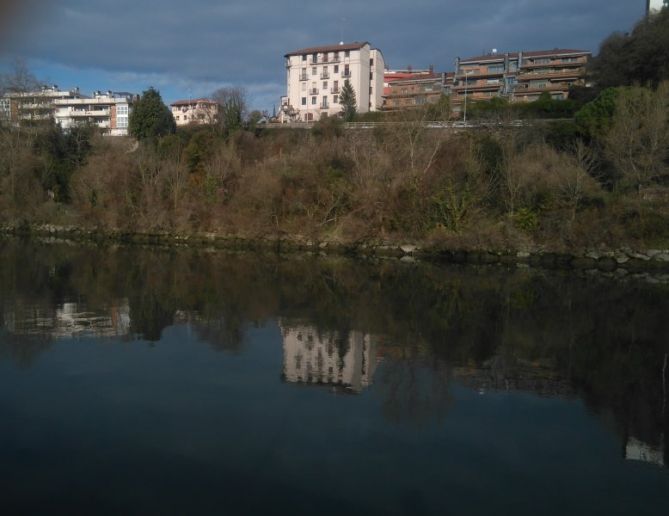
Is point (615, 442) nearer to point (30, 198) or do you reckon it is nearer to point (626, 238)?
point (626, 238)

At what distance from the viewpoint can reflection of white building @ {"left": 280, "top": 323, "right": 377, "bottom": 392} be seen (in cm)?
1063

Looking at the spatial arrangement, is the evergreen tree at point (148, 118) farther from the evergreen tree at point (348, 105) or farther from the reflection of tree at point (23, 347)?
the reflection of tree at point (23, 347)

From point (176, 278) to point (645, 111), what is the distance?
2466 centimetres

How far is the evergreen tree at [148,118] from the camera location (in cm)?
5388

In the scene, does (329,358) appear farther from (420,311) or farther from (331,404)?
(420,311)

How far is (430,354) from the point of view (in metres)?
12.2

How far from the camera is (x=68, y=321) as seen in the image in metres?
14.9

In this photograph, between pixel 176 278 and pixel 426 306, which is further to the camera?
pixel 176 278

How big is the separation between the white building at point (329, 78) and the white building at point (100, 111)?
2662 centimetres

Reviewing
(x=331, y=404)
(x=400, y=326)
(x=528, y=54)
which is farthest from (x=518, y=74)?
(x=331, y=404)

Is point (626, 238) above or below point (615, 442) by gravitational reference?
above

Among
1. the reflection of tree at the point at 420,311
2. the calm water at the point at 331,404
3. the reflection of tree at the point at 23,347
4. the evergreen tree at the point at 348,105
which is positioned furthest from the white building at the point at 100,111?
the reflection of tree at the point at 23,347

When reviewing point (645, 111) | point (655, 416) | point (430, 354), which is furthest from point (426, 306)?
point (645, 111)

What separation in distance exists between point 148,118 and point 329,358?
156 ft
